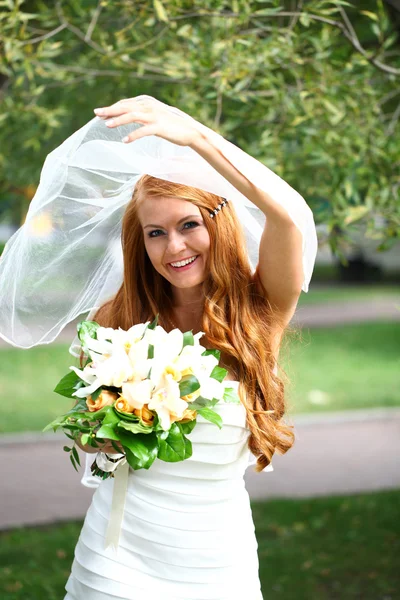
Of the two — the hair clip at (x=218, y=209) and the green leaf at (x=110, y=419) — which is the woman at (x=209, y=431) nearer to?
the hair clip at (x=218, y=209)

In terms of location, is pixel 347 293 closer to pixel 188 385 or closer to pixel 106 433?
pixel 188 385

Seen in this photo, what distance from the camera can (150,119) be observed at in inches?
92.4

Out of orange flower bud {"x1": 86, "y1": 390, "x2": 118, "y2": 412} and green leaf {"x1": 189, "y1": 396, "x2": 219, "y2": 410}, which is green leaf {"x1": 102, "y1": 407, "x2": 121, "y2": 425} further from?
green leaf {"x1": 189, "y1": 396, "x2": 219, "y2": 410}

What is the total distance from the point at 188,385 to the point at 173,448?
192 mm

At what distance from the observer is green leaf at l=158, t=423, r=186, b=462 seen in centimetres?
254

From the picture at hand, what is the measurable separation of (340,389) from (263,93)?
26.2ft

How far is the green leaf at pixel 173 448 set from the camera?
8.32 feet

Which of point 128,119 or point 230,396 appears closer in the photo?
point 128,119

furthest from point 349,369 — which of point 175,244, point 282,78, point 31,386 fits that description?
point 175,244

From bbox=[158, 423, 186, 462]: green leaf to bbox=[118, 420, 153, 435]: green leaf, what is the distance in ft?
0.30

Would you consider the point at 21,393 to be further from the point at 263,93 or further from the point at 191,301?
the point at 191,301

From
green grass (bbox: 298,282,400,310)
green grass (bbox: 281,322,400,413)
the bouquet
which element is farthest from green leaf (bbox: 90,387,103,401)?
green grass (bbox: 298,282,400,310)

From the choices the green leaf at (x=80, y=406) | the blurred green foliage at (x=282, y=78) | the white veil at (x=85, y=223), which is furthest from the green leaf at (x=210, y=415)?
the blurred green foliage at (x=282, y=78)

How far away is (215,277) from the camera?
3008 mm
